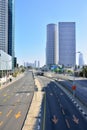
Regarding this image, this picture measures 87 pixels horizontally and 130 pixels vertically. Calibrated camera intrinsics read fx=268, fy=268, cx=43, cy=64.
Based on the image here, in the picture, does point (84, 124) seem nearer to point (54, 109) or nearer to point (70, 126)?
point (70, 126)

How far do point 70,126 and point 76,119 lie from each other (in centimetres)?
347

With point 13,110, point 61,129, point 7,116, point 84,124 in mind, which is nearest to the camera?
point 61,129

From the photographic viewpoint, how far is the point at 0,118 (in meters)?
27.3

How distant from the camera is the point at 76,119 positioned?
27062mm

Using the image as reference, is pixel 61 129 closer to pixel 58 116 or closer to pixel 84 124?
pixel 84 124

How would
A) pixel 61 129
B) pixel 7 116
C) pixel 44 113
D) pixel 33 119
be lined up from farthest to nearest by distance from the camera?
pixel 44 113
pixel 7 116
pixel 33 119
pixel 61 129

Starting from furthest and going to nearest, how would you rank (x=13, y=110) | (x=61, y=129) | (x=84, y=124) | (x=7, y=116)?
(x=13, y=110)
(x=7, y=116)
(x=84, y=124)
(x=61, y=129)

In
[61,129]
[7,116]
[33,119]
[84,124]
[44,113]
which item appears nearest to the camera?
[61,129]

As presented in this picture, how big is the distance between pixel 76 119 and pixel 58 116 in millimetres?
2400

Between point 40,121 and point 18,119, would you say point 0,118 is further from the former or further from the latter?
point 40,121

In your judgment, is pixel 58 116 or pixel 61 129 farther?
pixel 58 116

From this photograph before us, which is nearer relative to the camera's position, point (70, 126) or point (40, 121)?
point (70, 126)

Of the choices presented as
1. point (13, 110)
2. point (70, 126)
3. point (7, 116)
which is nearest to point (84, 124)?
point (70, 126)

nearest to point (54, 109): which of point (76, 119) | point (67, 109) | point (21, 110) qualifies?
point (67, 109)
